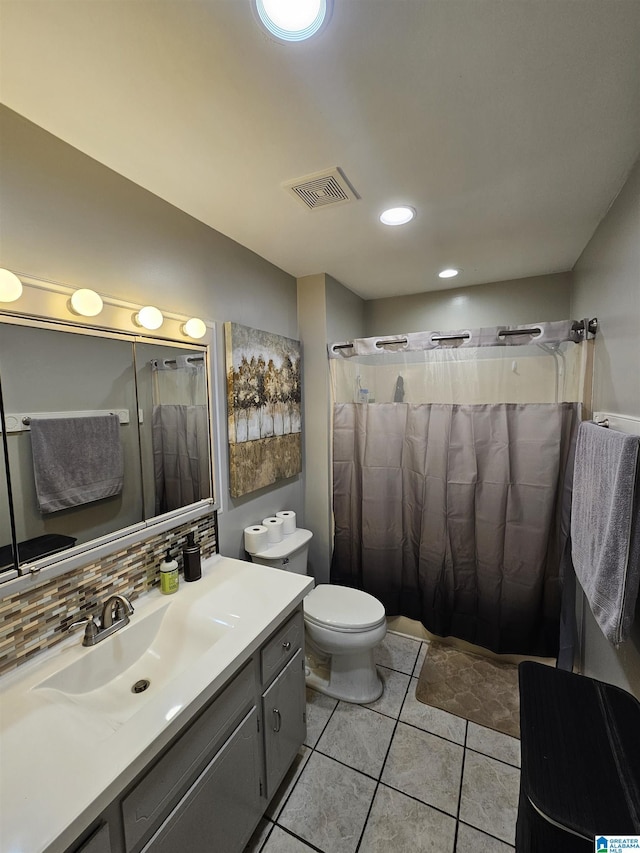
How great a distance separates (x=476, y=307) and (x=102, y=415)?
8.29 ft

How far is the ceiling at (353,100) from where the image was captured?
2.54ft

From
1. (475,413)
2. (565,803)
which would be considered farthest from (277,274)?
(565,803)

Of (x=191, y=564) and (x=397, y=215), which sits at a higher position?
(x=397, y=215)

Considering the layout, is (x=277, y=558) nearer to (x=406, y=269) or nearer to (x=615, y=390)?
(x=615, y=390)

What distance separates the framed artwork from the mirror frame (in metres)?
Result: 0.10

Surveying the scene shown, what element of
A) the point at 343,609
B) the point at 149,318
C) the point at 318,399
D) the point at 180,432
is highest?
the point at 149,318

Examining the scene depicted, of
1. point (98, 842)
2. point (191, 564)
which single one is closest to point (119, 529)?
point (191, 564)

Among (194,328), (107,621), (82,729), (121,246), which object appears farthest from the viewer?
(194,328)

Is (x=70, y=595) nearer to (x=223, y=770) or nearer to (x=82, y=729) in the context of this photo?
(x=82, y=729)

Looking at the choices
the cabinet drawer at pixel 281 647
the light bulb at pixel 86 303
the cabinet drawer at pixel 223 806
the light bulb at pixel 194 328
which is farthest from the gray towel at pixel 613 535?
the light bulb at pixel 86 303

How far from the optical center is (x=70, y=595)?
3.77 ft

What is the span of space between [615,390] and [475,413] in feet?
2.24

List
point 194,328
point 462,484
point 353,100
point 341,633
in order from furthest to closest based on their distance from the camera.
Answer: point 462,484
point 341,633
point 194,328
point 353,100

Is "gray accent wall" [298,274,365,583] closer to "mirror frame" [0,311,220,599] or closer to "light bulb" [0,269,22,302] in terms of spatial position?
"mirror frame" [0,311,220,599]
